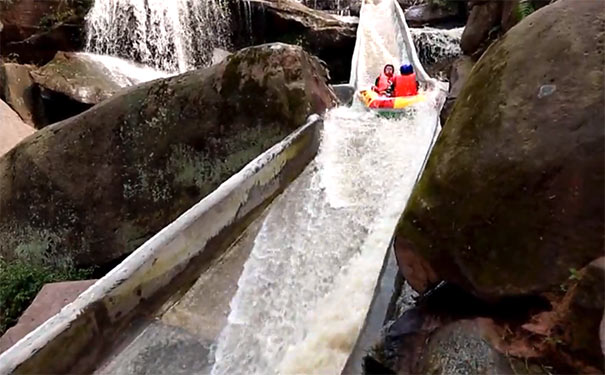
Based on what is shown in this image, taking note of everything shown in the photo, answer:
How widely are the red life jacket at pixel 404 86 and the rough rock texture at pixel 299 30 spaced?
4.26 metres

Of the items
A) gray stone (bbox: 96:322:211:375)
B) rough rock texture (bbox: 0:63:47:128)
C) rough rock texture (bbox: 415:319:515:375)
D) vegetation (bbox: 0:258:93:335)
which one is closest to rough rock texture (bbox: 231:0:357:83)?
rough rock texture (bbox: 0:63:47:128)

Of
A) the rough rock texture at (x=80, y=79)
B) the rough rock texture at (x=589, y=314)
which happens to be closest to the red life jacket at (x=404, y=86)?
the rough rock texture at (x=80, y=79)

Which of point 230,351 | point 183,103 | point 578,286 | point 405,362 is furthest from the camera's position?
point 183,103

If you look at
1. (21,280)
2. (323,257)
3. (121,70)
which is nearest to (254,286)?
(323,257)

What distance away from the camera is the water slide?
2775mm

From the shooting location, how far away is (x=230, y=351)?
2918 mm

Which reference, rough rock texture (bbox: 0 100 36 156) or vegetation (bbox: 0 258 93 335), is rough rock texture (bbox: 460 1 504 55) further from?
rough rock texture (bbox: 0 100 36 156)

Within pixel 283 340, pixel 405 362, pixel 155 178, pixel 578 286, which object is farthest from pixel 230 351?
pixel 155 178

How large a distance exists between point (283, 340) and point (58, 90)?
25.5ft

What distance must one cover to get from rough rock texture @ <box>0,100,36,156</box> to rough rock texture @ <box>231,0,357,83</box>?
5.39 meters

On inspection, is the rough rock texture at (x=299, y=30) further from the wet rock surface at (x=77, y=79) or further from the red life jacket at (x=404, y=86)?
the red life jacket at (x=404, y=86)

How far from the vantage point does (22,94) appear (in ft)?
31.6

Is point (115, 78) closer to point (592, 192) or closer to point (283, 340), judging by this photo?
point (283, 340)

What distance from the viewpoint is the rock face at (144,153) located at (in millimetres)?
5066
